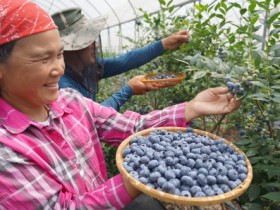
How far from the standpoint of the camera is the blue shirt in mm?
2049

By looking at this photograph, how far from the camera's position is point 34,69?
104 cm

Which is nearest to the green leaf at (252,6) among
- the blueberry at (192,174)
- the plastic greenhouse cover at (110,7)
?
the blueberry at (192,174)

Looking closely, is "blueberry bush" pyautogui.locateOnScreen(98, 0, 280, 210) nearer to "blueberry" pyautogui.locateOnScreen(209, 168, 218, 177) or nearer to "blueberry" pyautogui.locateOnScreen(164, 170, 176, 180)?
"blueberry" pyautogui.locateOnScreen(209, 168, 218, 177)

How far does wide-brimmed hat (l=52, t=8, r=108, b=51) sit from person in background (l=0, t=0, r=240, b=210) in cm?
69

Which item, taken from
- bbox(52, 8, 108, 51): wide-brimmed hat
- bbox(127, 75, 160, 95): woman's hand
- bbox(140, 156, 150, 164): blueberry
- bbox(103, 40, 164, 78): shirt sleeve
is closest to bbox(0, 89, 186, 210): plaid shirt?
bbox(140, 156, 150, 164): blueberry

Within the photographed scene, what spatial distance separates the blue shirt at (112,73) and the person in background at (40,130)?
734 mm

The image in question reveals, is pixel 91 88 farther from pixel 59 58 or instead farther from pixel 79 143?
pixel 59 58

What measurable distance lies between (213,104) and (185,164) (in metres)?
0.39

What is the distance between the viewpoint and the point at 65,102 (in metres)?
1.40

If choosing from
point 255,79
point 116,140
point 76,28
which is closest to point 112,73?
point 76,28

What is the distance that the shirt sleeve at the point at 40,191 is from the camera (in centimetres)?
100

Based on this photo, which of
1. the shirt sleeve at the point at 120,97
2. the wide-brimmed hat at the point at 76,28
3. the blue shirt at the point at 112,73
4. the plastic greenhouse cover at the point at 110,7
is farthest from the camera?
the plastic greenhouse cover at the point at 110,7

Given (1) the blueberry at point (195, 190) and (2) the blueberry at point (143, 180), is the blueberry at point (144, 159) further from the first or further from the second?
(1) the blueberry at point (195, 190)

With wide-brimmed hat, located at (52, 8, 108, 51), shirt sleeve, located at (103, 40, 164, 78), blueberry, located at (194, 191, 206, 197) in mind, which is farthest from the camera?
shirt sleeve, located at (103, 40, 164, 78)
